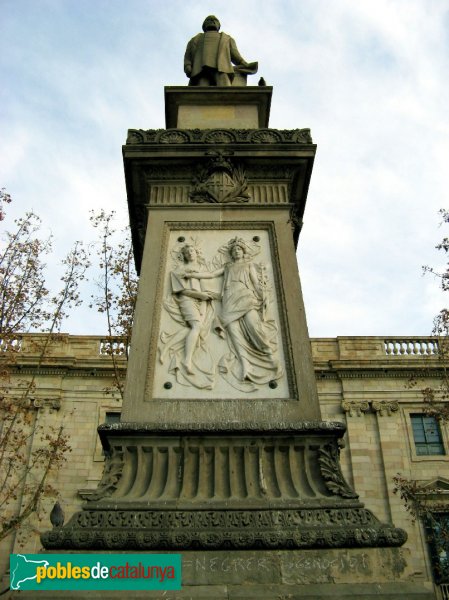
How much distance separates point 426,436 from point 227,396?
21.3 meters

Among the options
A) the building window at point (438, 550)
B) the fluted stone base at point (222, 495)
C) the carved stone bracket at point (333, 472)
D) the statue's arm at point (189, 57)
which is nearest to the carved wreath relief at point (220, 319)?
the fluted stone base at point (222, 495)

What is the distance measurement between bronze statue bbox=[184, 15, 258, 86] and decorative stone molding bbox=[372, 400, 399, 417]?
18.6m

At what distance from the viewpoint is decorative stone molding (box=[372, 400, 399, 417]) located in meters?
25.5

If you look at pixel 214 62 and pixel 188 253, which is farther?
pixel 214 62

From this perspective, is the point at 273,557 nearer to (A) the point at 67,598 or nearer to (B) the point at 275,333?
(A) the point at 67,598

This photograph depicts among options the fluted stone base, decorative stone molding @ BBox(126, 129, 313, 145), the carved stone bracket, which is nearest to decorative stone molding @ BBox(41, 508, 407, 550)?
the fluted stone base

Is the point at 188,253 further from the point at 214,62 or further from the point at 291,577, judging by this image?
the point at 214,62

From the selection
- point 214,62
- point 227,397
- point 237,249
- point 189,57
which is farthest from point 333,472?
point 189,57

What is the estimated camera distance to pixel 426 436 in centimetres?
2509

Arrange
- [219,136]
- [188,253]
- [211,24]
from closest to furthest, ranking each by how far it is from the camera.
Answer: [188,253] → [219,136] → [211,24]

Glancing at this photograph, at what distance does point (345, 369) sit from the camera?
86.1ft

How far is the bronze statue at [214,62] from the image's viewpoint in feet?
31.7

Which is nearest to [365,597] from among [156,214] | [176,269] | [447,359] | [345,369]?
[176,269]

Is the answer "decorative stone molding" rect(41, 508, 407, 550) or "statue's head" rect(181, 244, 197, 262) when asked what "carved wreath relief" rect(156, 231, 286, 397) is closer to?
"statue's head" rect(181, 244, 197, 262)
